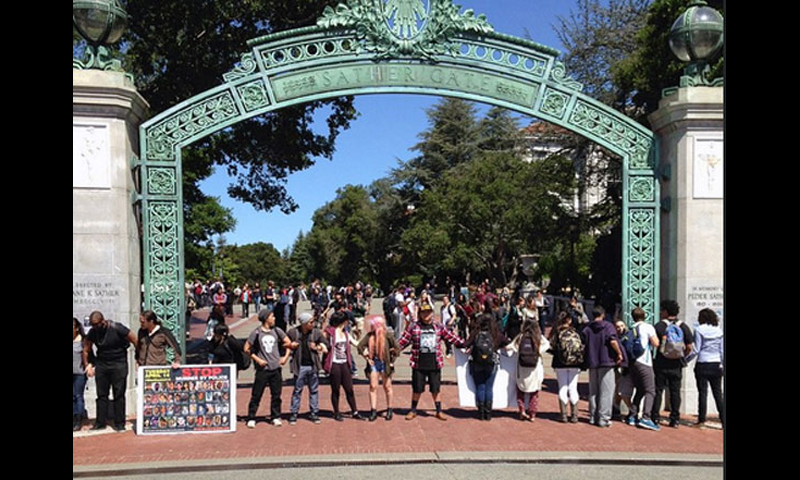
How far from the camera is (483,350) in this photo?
930 centimetres

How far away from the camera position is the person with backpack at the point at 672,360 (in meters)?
9.06

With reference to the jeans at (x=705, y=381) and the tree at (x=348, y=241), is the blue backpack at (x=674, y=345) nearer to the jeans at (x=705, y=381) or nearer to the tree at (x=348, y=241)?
the jeans at (x=705, y=381)

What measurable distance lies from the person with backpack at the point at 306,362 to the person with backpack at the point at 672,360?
4775mm

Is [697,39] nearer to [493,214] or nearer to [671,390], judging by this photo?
[671,390]

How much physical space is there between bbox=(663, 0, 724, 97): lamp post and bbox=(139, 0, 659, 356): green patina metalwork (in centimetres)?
112

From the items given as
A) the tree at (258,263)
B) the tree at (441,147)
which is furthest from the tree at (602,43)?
the tree at (258,263)

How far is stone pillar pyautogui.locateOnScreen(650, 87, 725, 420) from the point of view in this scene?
9875mm

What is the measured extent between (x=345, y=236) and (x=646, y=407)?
174 ft

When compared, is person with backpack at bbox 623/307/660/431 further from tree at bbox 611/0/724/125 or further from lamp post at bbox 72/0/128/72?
tree at bbox 611/0/724/125

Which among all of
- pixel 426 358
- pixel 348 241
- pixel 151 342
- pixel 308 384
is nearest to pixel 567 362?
pixel 426 358

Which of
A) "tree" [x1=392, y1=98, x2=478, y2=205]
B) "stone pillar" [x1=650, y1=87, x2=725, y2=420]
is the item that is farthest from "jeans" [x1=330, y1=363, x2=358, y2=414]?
"tree" [x1=392, y1=98, x2=478, y2=205]

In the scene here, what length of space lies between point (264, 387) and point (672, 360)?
5.78m

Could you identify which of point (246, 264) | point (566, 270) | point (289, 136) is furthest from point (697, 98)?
point (246, 264)
